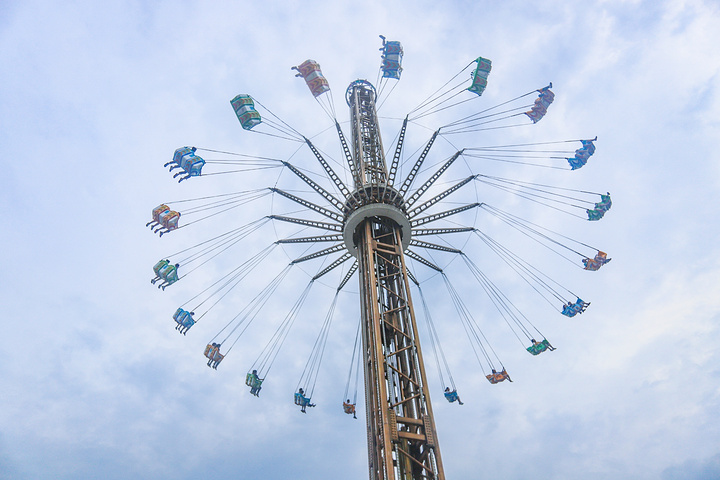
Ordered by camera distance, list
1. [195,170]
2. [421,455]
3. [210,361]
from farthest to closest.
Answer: [210,361] < [195,170] < [421,455]

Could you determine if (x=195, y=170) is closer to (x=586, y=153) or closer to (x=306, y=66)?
(x=306, y=66)

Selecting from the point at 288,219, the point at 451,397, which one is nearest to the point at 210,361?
the point at 288,219

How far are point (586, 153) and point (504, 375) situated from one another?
1567 cm

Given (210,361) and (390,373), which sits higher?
(210,361)

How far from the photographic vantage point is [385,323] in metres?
23.2

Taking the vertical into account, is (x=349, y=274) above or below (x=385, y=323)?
above

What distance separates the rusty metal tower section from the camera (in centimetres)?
1927

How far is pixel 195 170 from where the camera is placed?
2558 cm

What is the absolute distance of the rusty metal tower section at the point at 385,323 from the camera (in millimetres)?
19266

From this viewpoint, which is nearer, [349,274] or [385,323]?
[385,323]

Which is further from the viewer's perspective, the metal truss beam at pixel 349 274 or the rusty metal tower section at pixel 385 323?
the metal truss beam at pixel 349 274

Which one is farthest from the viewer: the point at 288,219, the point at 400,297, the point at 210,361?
the point at 210,361

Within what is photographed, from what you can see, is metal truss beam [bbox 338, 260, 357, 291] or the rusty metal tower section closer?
the rusty metal tower section

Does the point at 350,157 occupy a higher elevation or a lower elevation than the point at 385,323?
higher
